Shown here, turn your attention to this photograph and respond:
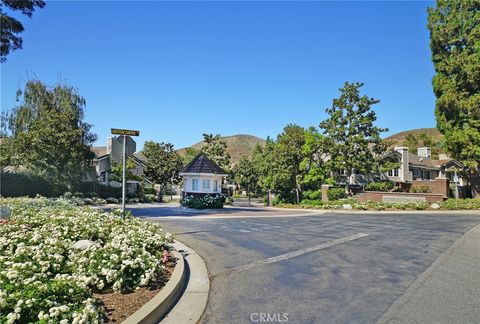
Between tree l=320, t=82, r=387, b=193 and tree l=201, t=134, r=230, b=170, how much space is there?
922 inches

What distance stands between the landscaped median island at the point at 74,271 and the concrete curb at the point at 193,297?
0.45 meters

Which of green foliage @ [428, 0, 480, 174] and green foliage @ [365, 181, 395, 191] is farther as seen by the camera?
green foliage @ [365, 181, 395, 191]

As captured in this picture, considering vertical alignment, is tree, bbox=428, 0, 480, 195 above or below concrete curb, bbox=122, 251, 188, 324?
above

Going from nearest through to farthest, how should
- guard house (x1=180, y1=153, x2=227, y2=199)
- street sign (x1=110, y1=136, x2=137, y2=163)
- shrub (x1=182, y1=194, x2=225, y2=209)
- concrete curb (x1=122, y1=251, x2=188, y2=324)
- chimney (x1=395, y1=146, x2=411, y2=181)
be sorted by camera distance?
1. concrete curb (x1=122, y1=251, x2=188, y2=324)
2. street sign (x1=110, y1=136, x2=137, y2=163)
3. shrub (x1=182, y1=194, x2=225, y2=209)
4. guard house (x1=180, y1=153, x2=227, y2=199)
5. chimney (x1=395, y1=146, x2=411, y2=181)

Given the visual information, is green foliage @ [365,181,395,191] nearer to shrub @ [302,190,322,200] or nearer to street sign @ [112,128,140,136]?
shrub @ [302,190,322,200]

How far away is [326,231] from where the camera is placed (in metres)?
14.1

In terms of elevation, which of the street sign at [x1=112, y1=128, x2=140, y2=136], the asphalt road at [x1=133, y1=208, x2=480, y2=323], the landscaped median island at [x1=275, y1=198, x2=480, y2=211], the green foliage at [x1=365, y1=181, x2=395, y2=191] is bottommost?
the asphalt road at [x1=133, y1=208, x2=480, y2=323]

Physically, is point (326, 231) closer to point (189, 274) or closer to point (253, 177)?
point (189, 274)

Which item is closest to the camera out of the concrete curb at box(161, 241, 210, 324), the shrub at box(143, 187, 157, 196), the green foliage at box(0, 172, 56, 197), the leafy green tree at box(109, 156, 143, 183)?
the concrete curb at box(161, 241, 210, 324)

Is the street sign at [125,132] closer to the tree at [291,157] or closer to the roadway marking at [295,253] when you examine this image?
the roadway marking at [295,253]

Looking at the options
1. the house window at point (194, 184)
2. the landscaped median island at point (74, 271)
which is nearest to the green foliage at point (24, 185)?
the house window at point (194, 184)

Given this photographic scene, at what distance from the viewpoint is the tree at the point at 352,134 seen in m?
36.8

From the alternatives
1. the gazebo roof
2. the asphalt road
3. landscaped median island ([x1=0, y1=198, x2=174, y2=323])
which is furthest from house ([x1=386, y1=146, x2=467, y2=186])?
landscaped median island ([x1=0, y1=198, x2=174, y2=323])

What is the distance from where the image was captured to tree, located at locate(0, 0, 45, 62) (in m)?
18.0
